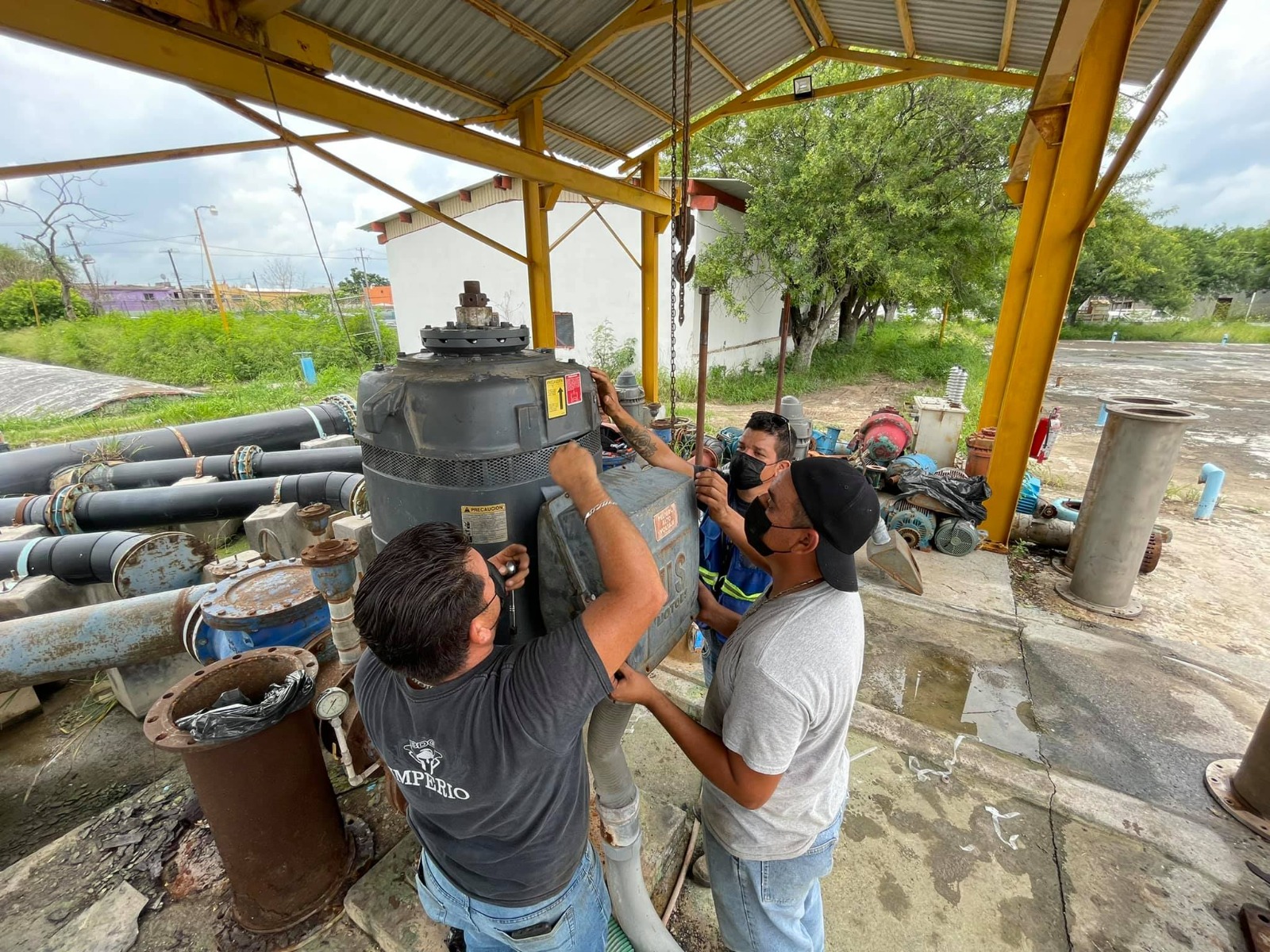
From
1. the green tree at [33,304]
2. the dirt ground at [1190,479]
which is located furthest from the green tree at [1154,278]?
the green tree at [33,304]

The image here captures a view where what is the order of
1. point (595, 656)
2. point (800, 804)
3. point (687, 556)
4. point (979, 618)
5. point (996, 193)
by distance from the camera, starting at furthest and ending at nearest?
point (996, 193)
point (979, 618)
point (687, 556)
point (800, 804)
point (595, 656)

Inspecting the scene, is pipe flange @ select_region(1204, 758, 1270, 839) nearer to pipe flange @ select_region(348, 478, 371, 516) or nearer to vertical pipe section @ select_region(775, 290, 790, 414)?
vertical pipe section @ select_region(775, 290, 790, 414)

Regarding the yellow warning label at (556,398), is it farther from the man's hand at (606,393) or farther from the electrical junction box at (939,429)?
the electrical junction box at (939,429)

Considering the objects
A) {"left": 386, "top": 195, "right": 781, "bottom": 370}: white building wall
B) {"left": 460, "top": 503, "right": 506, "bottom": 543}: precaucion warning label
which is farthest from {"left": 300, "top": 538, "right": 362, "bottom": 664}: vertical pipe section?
{"left": 386, "top": 195, "right": 781, "bottom": 370}: white building wall

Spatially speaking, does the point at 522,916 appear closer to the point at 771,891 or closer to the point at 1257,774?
the point at 771,891

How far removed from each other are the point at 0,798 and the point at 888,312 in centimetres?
3651

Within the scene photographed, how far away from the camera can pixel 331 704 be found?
6.32 ft

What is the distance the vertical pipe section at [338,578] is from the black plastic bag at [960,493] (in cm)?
489

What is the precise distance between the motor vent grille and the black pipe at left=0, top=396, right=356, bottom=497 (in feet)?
19.0

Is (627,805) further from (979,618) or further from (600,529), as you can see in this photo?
(979,618)

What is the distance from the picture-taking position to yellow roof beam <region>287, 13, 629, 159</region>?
3514 mm

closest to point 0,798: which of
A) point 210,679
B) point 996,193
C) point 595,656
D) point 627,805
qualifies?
point 210,679

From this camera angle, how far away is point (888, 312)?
32.1 metres

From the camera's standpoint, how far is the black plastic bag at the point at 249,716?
5.65ft
